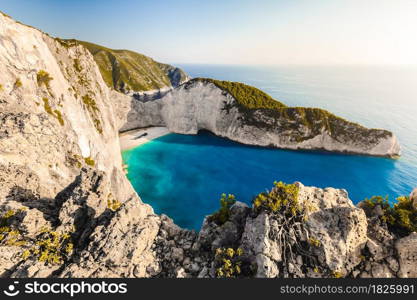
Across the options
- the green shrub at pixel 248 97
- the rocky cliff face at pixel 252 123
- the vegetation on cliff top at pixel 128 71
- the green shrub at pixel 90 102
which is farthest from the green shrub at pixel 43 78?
the vegetation on cliff top at pixel 128 71

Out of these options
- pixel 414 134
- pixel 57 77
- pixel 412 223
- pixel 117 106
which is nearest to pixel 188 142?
pixel 117 106

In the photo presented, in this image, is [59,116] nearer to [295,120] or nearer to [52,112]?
[52,112]

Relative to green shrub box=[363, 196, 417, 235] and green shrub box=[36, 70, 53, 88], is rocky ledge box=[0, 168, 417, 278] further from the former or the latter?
green shrub box=[36, 70, 53, 88]

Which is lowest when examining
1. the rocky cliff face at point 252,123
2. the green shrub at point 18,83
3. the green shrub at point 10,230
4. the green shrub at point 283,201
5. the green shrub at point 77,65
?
the rocky cliff face at point 252,123

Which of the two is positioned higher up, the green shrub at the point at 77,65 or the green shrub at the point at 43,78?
the green shrub at the point at 77,65

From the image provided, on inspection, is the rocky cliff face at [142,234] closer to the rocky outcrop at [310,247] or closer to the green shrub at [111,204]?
the rocky outcrop at [310,247]

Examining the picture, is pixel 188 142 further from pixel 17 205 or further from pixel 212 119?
pixel 17 205

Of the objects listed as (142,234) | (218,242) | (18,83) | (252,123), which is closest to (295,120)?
(252,123)
